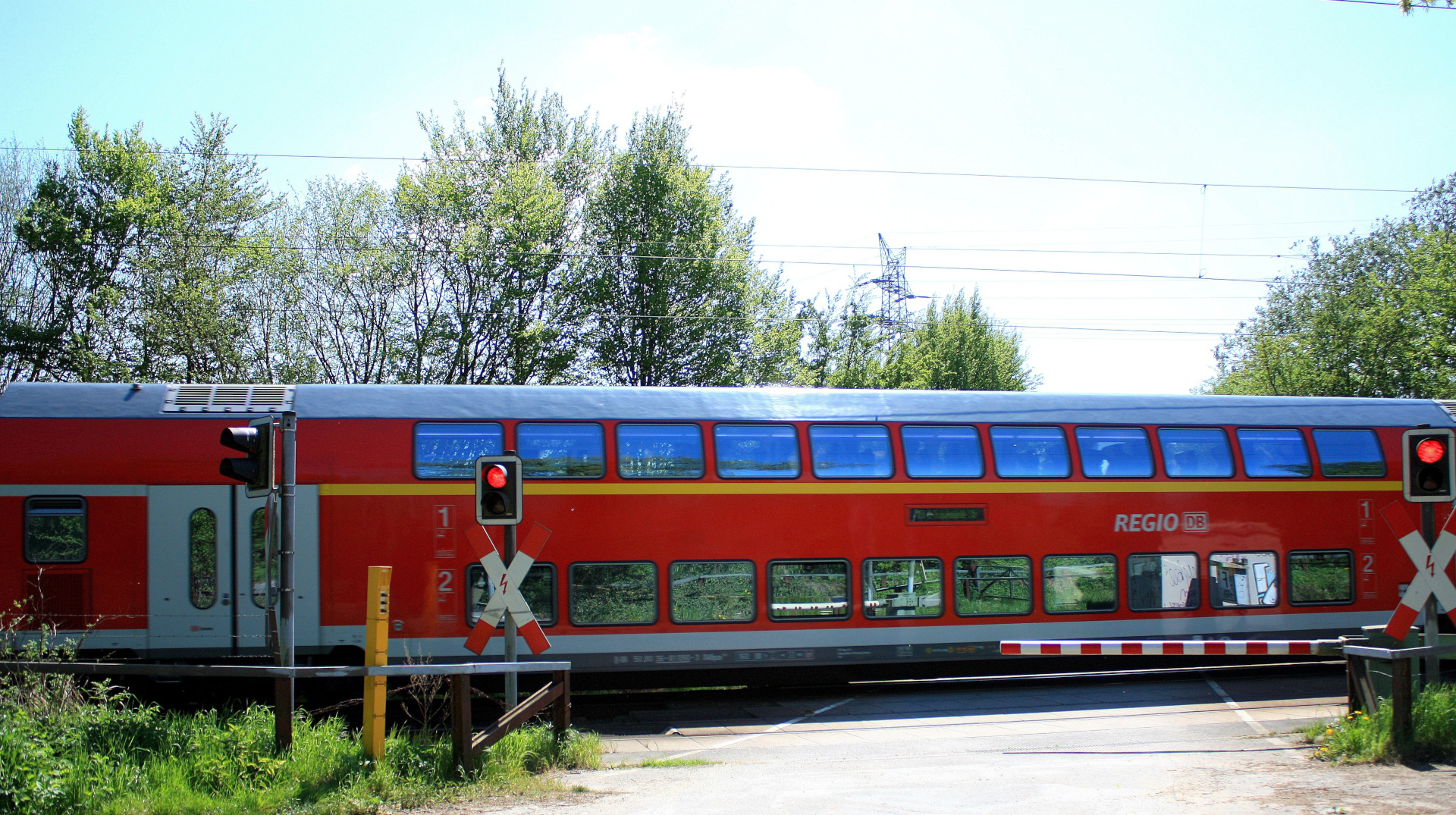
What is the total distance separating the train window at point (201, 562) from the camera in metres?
10.8

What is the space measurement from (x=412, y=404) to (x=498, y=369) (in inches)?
733

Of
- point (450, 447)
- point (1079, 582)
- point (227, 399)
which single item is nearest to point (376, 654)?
point (450, 447)

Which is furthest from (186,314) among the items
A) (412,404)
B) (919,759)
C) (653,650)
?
(919,759)

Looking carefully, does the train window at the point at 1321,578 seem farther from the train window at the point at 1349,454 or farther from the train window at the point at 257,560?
the train window at the point at 257,560

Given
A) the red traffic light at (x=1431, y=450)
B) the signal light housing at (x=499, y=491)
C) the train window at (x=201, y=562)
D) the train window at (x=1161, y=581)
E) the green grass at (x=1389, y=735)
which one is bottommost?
the green grass at (x=1389, y=735)

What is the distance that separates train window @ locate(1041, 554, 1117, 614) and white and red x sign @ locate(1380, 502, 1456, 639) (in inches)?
Result: 173

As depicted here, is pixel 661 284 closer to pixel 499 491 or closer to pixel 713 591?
pixel 713 591

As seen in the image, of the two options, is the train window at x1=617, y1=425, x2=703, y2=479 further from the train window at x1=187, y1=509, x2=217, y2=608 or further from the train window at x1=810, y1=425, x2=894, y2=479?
the train window at x1=187, y1=509, x2=217, y2=608

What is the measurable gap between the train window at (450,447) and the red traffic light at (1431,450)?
29.2 ft

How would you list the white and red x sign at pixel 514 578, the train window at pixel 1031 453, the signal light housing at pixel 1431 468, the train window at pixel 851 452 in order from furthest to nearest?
the train window at pixel 1031 453, the train window at pixel 851 452, the signal light housing at pixel 1431 468, the white and red x sign at pixel 514 578

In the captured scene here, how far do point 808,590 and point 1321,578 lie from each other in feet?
23.5

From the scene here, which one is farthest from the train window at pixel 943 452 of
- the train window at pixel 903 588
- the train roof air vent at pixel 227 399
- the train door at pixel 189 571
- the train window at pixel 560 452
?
the train door at pixel 189 571

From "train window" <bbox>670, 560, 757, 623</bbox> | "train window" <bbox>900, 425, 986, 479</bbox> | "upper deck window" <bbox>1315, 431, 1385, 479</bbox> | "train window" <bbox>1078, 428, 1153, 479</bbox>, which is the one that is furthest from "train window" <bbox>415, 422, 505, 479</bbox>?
"upper deck window" <bbox>1315, 431, 1385, 479</bbox>

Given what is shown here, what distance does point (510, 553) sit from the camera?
27.3ft
